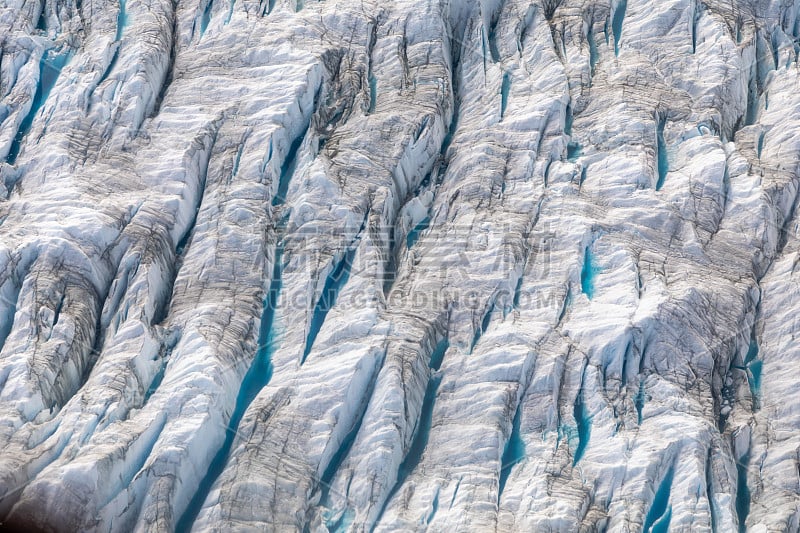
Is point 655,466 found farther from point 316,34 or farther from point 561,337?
point 316,34

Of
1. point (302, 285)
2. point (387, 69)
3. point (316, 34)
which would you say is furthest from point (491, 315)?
point (316, 34)

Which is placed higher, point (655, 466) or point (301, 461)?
point (301, 461)

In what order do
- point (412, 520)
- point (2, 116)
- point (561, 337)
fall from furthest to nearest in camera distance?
1. point (2, 116)
2. point (561, 337)
3. point (412, 520)

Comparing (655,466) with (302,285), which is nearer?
(655,466)

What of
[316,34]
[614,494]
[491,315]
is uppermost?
[316,34]

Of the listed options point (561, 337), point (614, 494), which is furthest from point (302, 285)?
point (614, 494)

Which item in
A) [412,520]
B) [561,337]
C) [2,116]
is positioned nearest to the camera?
[412,520]
